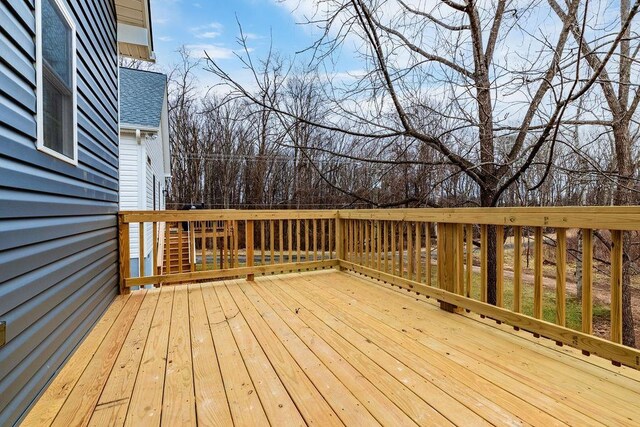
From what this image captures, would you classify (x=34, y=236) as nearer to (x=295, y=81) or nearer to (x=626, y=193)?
(x=295, y=81)

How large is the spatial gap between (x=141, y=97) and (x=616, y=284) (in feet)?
28.8

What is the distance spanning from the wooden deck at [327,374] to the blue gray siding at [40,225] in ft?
0.64

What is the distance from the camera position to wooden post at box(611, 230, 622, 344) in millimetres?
1779

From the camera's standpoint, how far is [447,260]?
2932mm

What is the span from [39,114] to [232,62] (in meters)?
1.87

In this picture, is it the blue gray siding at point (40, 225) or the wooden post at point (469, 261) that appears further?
the wooden post at point (469, 261)

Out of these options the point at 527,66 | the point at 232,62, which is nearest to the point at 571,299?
the point at 527,66

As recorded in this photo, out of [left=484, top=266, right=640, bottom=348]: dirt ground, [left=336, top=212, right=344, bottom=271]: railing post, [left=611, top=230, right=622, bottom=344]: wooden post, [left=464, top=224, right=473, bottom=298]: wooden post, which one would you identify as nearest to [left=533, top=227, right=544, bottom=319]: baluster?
[left=611, top=230, right=622, bottom=344]: wooden post

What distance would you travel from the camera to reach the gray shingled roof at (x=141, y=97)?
6.61m

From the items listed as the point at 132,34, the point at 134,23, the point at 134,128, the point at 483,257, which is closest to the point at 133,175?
the point at 134,128

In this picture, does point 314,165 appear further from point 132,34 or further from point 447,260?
point 132,34

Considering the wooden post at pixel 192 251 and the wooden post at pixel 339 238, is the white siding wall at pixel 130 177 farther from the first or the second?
the wooden post at pixel 339 238

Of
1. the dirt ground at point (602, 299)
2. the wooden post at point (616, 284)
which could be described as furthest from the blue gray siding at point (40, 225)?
the dirt ground at point (602, 299)

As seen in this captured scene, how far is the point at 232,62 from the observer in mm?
3260
